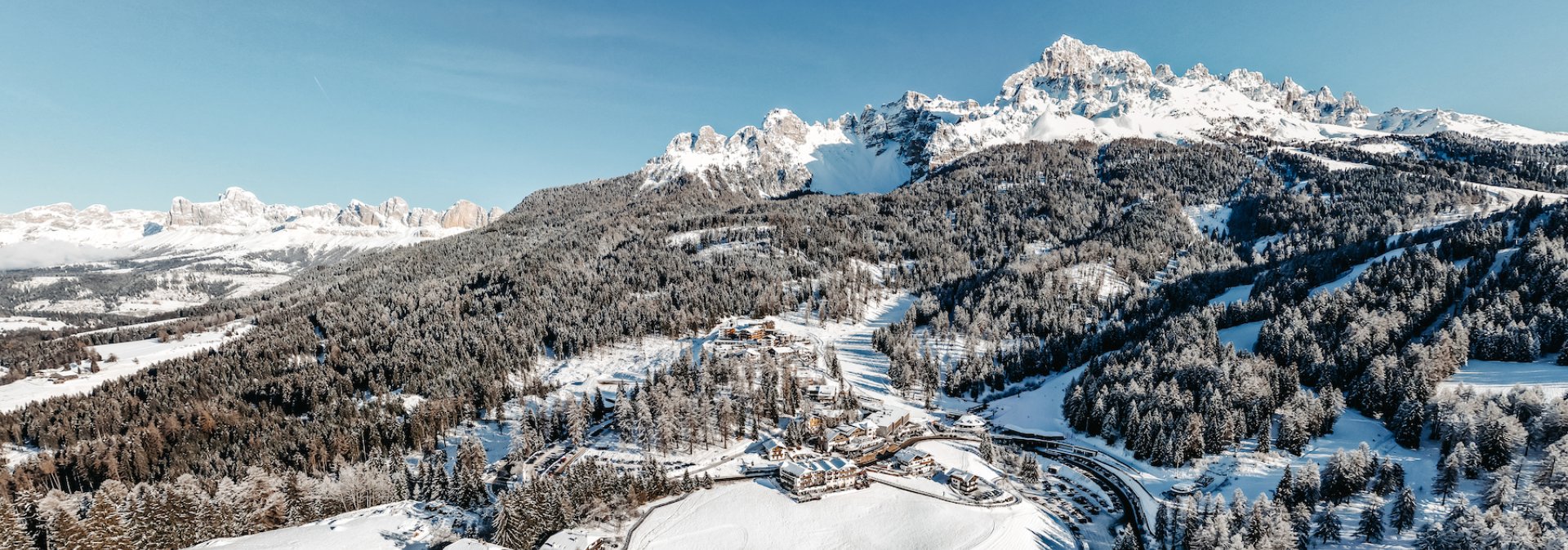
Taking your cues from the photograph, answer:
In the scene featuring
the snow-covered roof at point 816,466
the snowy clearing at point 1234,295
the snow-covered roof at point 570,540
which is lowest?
the snow-covered roof at point 570,540

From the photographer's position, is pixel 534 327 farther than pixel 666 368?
Yes

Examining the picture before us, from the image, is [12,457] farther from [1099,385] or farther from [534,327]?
[1099,385]

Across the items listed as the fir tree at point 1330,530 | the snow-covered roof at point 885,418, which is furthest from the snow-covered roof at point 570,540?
the fir tree at point 1330,530

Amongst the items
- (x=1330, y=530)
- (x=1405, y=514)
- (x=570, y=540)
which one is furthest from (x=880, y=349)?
(x=570, y=540)

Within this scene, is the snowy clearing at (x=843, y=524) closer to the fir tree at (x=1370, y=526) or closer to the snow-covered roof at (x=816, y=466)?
the snow-covered roof at (x=816, y=466)

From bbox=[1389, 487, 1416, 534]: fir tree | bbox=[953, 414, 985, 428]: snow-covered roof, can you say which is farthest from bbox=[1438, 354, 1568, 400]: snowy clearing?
bbox=[953, 414, 985, 428]: snow-covered roof

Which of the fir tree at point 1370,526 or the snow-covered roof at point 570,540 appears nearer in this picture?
the fir tree at point 1370,526

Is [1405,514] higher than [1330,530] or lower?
higher

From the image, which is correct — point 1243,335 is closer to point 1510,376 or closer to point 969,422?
point 1510,376

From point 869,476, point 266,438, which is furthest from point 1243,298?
point 266,438

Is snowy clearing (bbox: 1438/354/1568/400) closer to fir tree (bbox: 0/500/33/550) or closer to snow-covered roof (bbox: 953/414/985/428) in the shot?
snow-covered roof (bbox: 953/414/985/428)

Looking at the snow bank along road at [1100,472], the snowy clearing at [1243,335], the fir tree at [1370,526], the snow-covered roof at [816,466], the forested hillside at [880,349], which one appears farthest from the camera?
the snowy clearing at [1243,335]
